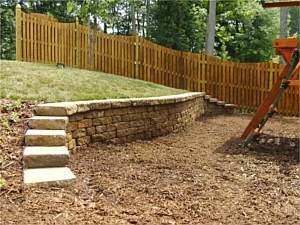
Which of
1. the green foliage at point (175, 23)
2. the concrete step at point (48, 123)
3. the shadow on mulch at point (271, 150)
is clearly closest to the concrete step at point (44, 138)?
the concrete step at point (48, 123)

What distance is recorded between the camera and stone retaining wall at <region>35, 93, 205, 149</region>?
162 inches

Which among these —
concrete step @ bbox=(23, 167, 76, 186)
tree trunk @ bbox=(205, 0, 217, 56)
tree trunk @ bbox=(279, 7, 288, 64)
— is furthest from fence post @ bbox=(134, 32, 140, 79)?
concrete step @ bbox=(23, 167, 76, 186)

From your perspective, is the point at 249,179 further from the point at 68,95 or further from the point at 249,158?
the point at 68,95

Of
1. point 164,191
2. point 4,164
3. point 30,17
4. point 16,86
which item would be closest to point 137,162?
point 164,191

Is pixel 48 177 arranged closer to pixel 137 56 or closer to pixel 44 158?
pixel 44 158

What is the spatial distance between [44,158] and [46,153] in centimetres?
6

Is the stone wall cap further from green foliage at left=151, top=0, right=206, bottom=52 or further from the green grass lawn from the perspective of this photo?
green foliage at left=151, top=0, right=206, bottom=52

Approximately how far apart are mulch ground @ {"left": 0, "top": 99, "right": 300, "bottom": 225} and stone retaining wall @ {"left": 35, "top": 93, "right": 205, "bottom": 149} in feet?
0.62

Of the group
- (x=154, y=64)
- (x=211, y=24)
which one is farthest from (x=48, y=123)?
(x=211, y=24)

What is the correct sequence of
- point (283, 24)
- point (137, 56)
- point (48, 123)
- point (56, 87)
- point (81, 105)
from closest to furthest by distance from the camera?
point (48, 123)
point (81, 105)
point (56, 87)
point (137, 56)
point (283, 24)

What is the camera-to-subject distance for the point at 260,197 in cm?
306

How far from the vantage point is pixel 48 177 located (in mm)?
2770

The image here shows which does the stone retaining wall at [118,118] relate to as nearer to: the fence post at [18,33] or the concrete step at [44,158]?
the concrete step at [44,158]

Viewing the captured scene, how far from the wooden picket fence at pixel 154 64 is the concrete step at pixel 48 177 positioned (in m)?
7.55
